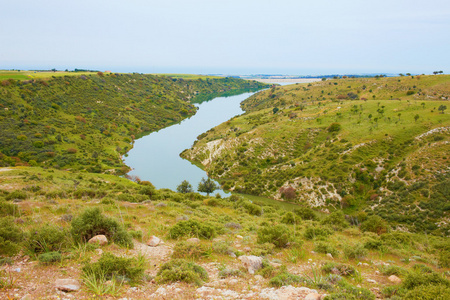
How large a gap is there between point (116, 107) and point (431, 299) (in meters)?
108

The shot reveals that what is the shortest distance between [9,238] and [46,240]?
1.17m

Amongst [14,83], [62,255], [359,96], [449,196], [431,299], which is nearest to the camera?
[431,299]

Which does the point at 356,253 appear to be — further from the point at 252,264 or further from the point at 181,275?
the point at 181,275

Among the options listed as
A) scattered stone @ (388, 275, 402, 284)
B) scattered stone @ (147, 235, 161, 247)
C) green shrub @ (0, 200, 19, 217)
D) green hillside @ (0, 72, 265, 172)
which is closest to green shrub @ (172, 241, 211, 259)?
scattered stone @ (147, 235, 161, 247)

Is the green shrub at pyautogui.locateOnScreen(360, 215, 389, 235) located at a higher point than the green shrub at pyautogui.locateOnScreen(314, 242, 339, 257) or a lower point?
lower

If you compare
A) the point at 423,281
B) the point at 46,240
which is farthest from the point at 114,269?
the point at 423,281

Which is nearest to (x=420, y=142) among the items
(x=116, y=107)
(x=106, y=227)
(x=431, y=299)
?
(x=431, y=299)

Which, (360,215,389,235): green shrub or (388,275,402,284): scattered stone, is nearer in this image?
(388,275,402,284): scattered stone

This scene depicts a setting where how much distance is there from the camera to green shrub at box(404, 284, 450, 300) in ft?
17.5

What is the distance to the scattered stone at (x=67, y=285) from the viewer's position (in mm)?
5413

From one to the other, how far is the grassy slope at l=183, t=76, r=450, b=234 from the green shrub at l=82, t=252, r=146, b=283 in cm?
3475

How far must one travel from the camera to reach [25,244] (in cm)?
743

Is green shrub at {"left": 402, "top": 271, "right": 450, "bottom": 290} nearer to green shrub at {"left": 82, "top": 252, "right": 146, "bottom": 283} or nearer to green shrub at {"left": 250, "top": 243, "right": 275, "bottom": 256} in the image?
green shrub at {"left": 250, "top": 243, "right": 275, "bottom": 256}

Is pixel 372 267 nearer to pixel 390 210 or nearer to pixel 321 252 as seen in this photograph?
pixel 321 252
